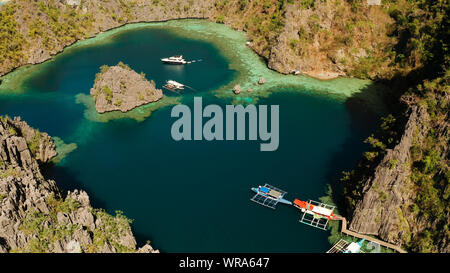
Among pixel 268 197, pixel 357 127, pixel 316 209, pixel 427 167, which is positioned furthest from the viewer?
pixel 357 127

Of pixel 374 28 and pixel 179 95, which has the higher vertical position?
pixel 374 28

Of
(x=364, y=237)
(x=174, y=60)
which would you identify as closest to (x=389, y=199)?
(x=364, y=237)

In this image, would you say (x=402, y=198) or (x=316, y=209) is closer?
(x=402, y=198)

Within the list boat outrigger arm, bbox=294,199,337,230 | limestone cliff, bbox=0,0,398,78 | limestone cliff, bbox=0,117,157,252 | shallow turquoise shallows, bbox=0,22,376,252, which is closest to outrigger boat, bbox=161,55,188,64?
shallow turquoise shallows, bbox=0,22,376,252

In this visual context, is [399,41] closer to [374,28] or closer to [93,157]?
[374,28]

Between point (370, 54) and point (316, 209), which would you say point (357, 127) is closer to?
point (316, 209)

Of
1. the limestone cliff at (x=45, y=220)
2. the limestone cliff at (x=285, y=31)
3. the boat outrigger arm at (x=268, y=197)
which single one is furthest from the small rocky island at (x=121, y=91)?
the boat outrigger arm at (x=268, y=197)

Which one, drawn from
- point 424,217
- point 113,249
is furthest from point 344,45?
point 113,249
